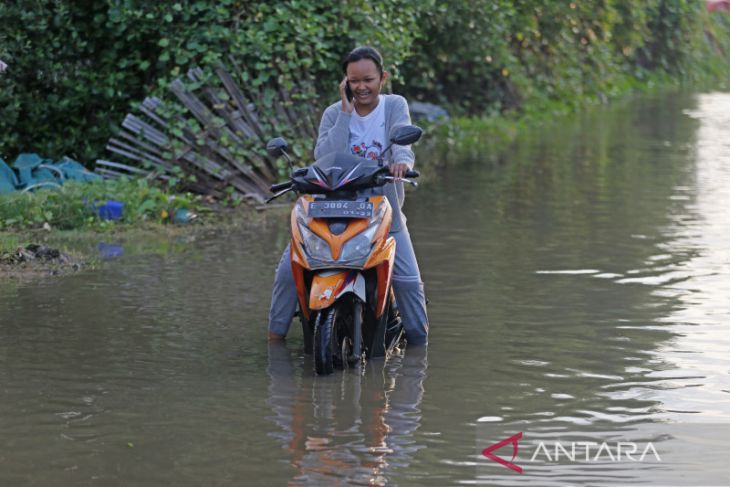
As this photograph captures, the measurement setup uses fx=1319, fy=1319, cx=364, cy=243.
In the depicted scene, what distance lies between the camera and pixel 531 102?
2292 centimetres

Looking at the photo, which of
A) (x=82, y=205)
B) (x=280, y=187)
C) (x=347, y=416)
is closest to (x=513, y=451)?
(x=347, y=416)

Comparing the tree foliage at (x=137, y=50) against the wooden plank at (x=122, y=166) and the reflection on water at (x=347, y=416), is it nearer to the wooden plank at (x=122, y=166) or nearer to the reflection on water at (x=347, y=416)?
the wooden plank at (x=122, y=166)

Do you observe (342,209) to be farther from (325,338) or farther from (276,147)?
(325,338)

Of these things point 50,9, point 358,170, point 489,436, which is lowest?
point 489,436

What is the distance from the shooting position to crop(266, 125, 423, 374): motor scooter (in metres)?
6.66

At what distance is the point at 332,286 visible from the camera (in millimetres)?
6625

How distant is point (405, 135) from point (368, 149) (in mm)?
571

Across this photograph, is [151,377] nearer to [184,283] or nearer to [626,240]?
[184,283]

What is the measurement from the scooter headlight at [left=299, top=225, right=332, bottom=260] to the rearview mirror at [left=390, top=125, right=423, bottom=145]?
63 cm

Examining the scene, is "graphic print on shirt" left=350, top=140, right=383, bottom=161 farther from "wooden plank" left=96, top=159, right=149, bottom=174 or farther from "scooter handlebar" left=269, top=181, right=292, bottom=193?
"wooden plank" left=96, top=159, right=149, bottom=174

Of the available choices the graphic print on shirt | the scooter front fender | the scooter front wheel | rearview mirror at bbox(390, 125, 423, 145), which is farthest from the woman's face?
the scooter front wheel

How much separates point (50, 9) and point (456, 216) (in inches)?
176

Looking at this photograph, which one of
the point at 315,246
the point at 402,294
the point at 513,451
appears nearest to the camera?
the point at 513,451

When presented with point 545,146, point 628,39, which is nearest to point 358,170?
point 545,146
